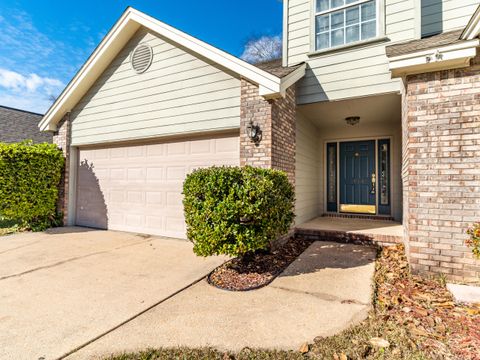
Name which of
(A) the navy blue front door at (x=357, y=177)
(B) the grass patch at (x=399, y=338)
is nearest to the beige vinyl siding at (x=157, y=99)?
(B) the grass patch at (x=399, y=338)

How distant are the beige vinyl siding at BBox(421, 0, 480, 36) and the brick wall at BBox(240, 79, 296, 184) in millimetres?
2707

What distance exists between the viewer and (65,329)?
239 cm

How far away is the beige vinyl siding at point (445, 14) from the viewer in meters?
4.46

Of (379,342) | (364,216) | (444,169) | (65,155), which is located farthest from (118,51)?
(364,216)

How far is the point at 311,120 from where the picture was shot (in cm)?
711

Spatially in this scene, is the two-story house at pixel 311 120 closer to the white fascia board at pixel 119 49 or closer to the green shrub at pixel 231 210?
the white fascia board at pixel 119 49

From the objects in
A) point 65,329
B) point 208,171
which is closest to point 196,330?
point 65,329

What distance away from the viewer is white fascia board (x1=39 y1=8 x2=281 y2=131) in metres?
Answer: 4.63

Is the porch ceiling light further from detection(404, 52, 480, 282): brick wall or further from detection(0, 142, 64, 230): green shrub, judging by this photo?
detection(0, 142, 64, 230): green shrub

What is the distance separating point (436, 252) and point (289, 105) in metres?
3.55

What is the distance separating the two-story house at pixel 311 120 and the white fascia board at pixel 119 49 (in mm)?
30

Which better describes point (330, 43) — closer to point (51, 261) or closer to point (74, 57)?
point (51, 261)

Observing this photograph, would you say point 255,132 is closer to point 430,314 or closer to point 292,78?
Answer: point 292,78

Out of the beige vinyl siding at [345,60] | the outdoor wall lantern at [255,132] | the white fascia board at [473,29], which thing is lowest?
the outdoor wall lantern at [255,132]
